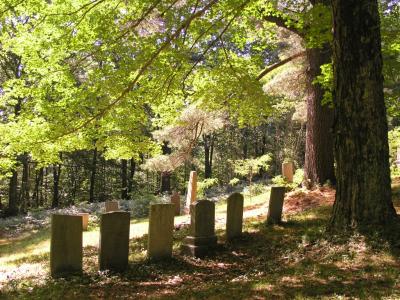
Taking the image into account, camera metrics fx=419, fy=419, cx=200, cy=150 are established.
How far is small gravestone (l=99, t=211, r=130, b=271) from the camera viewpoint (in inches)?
288

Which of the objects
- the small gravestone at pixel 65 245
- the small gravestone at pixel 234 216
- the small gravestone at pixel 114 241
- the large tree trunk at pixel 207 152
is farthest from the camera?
the large tree trunk at pixel 207 152

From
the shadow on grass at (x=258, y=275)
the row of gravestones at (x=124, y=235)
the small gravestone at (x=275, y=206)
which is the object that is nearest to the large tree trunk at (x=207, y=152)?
the small gravestone at (x=275, y=206)

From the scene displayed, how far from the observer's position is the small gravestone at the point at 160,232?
26.5 feet

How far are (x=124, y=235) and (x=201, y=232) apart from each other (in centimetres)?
175

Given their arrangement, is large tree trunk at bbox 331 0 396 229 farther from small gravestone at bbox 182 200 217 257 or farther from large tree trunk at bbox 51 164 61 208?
large tree trunk at bbox 51 164 61 208

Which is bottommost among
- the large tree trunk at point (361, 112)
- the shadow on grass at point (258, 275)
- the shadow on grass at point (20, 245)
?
the shadow on grass at point (20, 245)

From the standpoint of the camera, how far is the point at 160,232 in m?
8.16

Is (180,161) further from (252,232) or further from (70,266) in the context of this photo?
(70,266)

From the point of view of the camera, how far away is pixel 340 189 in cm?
690

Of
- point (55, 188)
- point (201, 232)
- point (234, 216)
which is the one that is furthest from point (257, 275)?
point (55, 188)

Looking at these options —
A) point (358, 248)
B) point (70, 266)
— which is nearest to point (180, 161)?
point (70, 266)

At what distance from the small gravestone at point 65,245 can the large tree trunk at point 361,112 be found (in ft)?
14.7

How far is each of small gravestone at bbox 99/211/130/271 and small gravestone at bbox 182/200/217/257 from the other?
1521 millimetres

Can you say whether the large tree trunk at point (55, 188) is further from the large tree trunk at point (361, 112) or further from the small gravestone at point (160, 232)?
the large tree trunk at point (361, 112)
